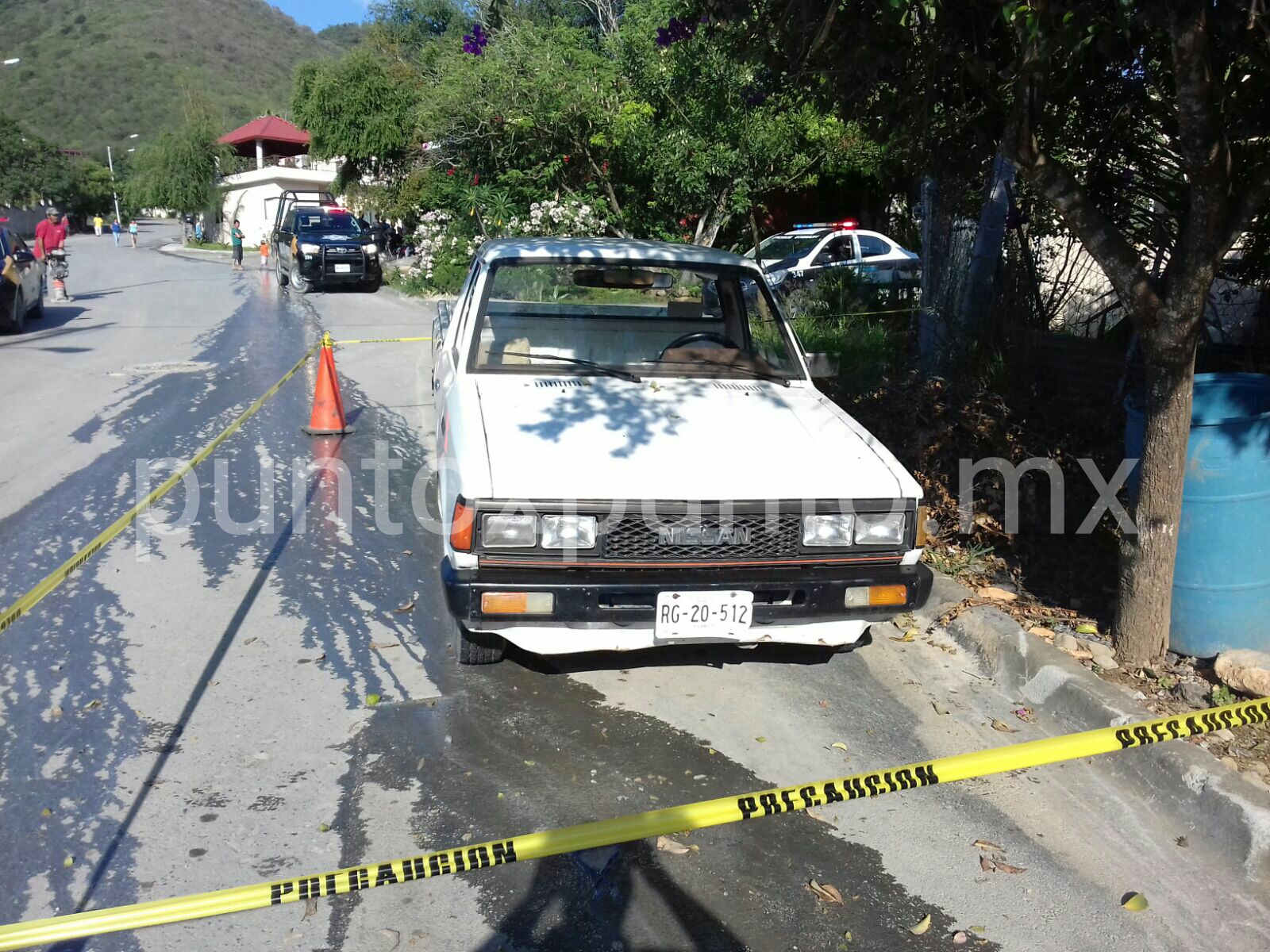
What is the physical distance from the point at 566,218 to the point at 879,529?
1606cm

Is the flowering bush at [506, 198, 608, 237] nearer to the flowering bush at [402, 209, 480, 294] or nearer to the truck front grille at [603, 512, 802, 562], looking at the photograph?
the flowering bush at [402, 209, 480, 294]

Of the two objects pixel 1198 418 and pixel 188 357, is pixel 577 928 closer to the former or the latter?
pixel 1198 418

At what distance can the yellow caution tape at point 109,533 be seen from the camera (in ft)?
13.2

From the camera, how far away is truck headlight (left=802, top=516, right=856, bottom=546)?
3988 mm

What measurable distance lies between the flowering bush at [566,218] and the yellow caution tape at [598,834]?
1676cm

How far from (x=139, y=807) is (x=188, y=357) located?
35.8 feet

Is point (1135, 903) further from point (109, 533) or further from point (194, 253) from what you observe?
point (194, 253)

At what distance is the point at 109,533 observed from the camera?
201 inches

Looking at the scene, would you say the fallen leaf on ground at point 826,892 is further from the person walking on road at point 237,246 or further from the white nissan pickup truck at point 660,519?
the person walking on road at point 237,246

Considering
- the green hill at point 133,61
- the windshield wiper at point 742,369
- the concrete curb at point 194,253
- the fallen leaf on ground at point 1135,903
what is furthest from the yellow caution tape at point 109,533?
the green hill at point 133,61

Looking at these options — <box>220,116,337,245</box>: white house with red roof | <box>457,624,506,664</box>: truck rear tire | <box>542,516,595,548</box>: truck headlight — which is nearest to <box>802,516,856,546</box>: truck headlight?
<box>542,516,595,548</box>: truck headlight

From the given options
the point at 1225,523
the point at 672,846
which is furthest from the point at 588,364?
the point at 1225,523

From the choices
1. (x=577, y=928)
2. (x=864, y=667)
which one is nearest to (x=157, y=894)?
(x=577, y=928)

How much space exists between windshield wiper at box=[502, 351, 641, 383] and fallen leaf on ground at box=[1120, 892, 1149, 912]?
9.33ft
